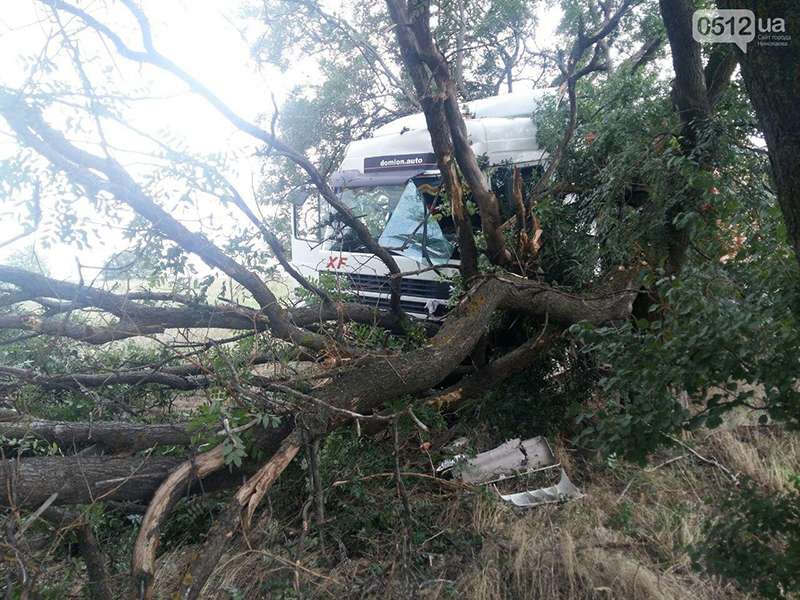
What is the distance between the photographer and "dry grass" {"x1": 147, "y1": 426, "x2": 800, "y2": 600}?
3.23 m

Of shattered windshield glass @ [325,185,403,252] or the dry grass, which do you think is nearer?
the dry grass

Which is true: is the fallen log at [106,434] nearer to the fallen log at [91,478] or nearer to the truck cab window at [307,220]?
the fallen log at [91,478]

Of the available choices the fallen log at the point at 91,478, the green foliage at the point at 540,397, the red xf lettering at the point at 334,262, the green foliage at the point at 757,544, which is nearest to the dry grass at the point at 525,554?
the green foliage at the point at 757,544

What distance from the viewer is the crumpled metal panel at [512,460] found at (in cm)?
512

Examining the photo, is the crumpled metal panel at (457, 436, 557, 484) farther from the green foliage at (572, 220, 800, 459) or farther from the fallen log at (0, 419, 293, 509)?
the fallen log at (0, 419, 293, 509)

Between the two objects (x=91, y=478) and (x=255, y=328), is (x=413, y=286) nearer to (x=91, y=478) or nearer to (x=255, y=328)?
(x=255, y=328)

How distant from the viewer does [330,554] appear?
3.82m

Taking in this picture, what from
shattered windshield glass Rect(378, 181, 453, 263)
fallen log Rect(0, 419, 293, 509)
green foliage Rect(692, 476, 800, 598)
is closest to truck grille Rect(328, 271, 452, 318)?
shattered windshield glass Rect(378, 181, 453, 263)

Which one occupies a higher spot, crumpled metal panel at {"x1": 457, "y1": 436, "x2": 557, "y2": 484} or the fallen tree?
the fallen tree

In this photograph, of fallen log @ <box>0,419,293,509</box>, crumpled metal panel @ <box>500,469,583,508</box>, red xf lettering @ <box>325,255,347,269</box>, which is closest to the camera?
fallen log @ <box>0,419,293,509</box>

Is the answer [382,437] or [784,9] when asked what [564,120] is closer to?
[382,437]

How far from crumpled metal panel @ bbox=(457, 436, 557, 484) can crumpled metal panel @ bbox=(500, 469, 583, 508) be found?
1.10ft

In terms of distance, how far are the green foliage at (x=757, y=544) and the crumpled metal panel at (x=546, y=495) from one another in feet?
6.03

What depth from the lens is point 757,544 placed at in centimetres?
262
